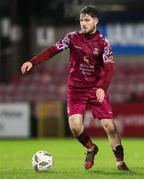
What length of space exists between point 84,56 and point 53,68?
17.0 metres

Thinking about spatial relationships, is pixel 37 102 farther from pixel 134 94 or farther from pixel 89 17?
pixel 89 17

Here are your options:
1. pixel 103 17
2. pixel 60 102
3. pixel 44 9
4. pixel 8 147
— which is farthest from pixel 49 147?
pixel 44 9

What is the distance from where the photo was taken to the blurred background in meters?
23.9

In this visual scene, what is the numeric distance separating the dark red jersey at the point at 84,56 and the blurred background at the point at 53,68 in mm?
11067

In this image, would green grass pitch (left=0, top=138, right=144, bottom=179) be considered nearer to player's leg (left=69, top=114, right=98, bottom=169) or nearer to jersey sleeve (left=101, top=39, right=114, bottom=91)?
player's leg (left=69, top=114, right=98, bottom=169)

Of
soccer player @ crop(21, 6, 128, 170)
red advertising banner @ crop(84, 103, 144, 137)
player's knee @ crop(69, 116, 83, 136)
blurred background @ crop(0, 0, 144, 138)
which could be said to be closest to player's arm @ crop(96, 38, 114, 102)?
soccer player @ crop(21, 6, 128, 170)

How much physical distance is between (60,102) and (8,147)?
182 inches

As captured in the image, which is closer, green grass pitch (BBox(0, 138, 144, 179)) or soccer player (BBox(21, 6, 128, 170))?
green grass pitch (BBox(0, 138, 144, 179))

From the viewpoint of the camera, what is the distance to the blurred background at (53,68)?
23.9 m

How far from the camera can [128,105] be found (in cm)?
2369

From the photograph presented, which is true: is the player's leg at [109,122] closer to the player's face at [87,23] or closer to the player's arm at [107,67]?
the player's arm at [107,67]

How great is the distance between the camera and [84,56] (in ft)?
37.0

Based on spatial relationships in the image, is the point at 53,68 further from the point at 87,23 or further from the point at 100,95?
the point at 100,95

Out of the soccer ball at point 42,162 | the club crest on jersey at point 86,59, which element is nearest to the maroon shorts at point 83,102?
the club crest on jersey at point 86,59
